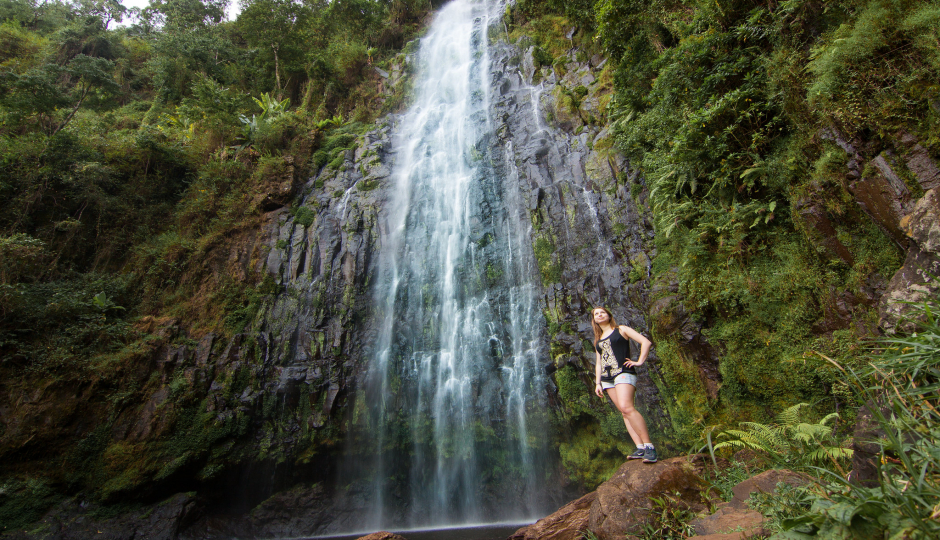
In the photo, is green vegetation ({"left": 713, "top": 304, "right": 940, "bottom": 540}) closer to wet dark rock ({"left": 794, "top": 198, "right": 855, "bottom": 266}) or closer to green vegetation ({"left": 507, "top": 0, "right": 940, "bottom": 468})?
green vegetation ({"left": 507, "top": 0, "right": 940, "bottom": 468})

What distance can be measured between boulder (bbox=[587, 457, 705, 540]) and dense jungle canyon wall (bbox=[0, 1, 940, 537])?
191 centimetres

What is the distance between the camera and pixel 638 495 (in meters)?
3.67

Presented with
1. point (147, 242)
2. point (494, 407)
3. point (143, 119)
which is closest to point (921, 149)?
point (494, 407)

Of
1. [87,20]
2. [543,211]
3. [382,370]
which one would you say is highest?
[87,20]

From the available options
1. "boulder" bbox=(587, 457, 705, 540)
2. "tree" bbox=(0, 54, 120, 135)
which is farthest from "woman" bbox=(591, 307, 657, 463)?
"tree" bbox=(0, 54, 120, 135)

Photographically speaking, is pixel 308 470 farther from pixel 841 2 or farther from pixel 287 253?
pixel 841 2

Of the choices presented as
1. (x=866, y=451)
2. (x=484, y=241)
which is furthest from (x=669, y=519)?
(x=484, y=241)

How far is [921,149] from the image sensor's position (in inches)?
156

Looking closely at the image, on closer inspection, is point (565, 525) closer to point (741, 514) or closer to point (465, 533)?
point (741, 514)

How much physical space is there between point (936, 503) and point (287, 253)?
41.5ft

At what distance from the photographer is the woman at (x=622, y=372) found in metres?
4.18

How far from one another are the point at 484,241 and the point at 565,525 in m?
7.41

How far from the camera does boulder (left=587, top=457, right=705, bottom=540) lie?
3557 mm

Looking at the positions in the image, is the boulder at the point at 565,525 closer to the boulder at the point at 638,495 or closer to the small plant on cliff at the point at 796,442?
the boulder at the point at 638,495
